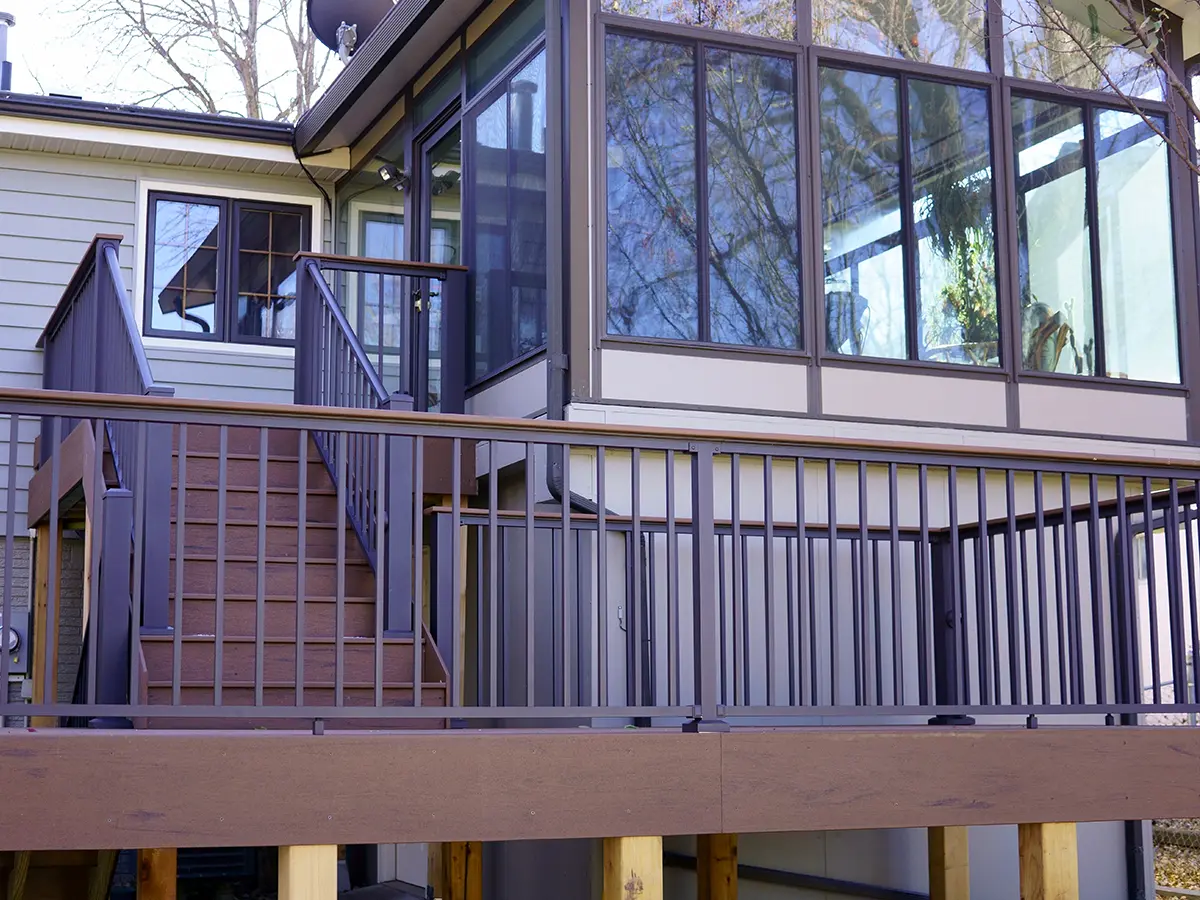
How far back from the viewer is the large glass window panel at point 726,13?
711 centimetres

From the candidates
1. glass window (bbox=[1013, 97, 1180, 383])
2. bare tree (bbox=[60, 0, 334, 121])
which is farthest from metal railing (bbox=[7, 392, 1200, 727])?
bare tree (bbox=[60, 0, 334, 121])

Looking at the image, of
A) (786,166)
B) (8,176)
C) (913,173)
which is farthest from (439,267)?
(8,176)

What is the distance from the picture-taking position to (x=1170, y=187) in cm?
834

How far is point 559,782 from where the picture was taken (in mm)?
4422

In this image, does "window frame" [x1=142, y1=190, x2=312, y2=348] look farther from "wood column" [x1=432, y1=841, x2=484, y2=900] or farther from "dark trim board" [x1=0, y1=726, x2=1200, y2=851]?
"dark trim board" [x1=0, y1=726, x2=1200, y2=851]

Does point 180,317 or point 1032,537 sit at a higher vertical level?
point 180,317

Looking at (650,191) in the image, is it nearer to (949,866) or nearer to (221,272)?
(949,866)

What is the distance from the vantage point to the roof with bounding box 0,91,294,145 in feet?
29.9

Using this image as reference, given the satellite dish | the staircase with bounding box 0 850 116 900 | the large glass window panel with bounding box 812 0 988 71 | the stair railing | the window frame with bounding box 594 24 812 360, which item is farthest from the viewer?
the satellite dish

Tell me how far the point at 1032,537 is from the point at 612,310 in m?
2.63

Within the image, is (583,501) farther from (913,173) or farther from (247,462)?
(913,173)

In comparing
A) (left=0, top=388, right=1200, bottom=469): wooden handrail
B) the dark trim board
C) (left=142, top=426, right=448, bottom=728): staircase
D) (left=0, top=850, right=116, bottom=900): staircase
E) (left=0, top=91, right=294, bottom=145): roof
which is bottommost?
(left=0, top=850, right=116, bottom=900): staircase

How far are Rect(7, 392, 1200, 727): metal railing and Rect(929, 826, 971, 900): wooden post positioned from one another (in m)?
0.64

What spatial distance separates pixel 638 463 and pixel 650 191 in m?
2.68
